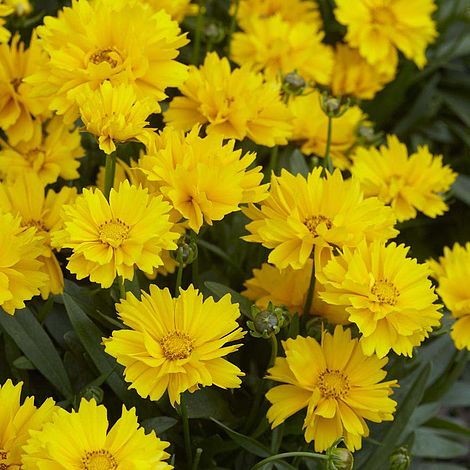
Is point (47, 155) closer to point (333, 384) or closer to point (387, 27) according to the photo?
point (333, 384)

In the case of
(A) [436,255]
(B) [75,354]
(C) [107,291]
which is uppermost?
(C) [107,291]

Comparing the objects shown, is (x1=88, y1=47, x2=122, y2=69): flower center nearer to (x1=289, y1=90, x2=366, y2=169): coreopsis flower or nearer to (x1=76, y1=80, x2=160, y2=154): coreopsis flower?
(x1=76, y1=80, x2=160, y2=154): coreopsis flower

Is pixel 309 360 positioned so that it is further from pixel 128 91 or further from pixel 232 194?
pixel 128 91

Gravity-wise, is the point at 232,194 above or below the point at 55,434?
above

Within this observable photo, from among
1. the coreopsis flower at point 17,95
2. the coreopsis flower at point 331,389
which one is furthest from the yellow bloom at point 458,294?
the coreopsis flower at point 17,95

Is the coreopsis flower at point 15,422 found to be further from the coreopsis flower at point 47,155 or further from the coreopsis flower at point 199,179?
the coreopsis flower at point 47,155

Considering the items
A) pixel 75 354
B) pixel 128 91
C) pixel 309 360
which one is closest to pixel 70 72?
pixel 128 91

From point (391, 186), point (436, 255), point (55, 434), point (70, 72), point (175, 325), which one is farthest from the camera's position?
point (436, 255)
